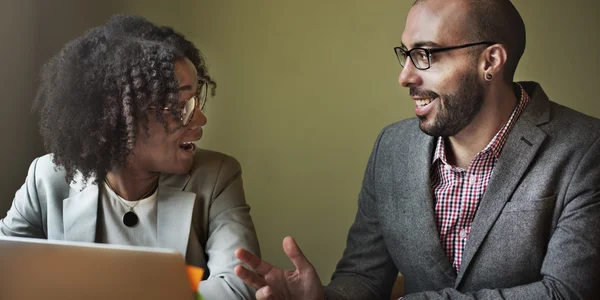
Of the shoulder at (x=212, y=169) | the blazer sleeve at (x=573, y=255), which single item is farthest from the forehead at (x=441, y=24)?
the shoulder at (x=212, y=169)

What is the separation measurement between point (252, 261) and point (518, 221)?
2.00ft

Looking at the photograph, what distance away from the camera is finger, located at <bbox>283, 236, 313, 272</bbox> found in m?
1.50

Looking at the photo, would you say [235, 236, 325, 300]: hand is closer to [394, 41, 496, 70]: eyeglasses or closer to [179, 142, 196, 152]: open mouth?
[179, 142, 196, 152]: open mouth

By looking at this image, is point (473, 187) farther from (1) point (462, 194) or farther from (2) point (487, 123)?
(2) point (487, 123)

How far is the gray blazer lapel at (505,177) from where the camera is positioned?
1.64 metres

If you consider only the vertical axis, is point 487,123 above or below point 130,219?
above

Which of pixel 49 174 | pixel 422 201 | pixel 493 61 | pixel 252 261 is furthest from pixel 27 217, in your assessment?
pixel 493 61

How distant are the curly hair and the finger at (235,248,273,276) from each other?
34 centimetres

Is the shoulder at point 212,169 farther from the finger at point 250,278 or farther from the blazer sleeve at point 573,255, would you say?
the blazer sleeve at point 573,255

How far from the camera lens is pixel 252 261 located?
4.86 feet

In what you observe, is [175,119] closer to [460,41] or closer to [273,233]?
[460,41]

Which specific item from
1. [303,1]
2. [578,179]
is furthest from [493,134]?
[303,1]

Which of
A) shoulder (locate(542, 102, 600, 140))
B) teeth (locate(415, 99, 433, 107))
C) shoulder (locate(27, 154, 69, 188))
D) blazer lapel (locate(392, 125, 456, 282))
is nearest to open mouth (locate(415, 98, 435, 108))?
teeth (locate(415, 99, 433, 107))

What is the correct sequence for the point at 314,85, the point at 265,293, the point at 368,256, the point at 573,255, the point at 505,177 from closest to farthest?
the point at 265,293 → the point at 573,255 → the point at 505,177 → the point at 368,256 → the point at 314,85
